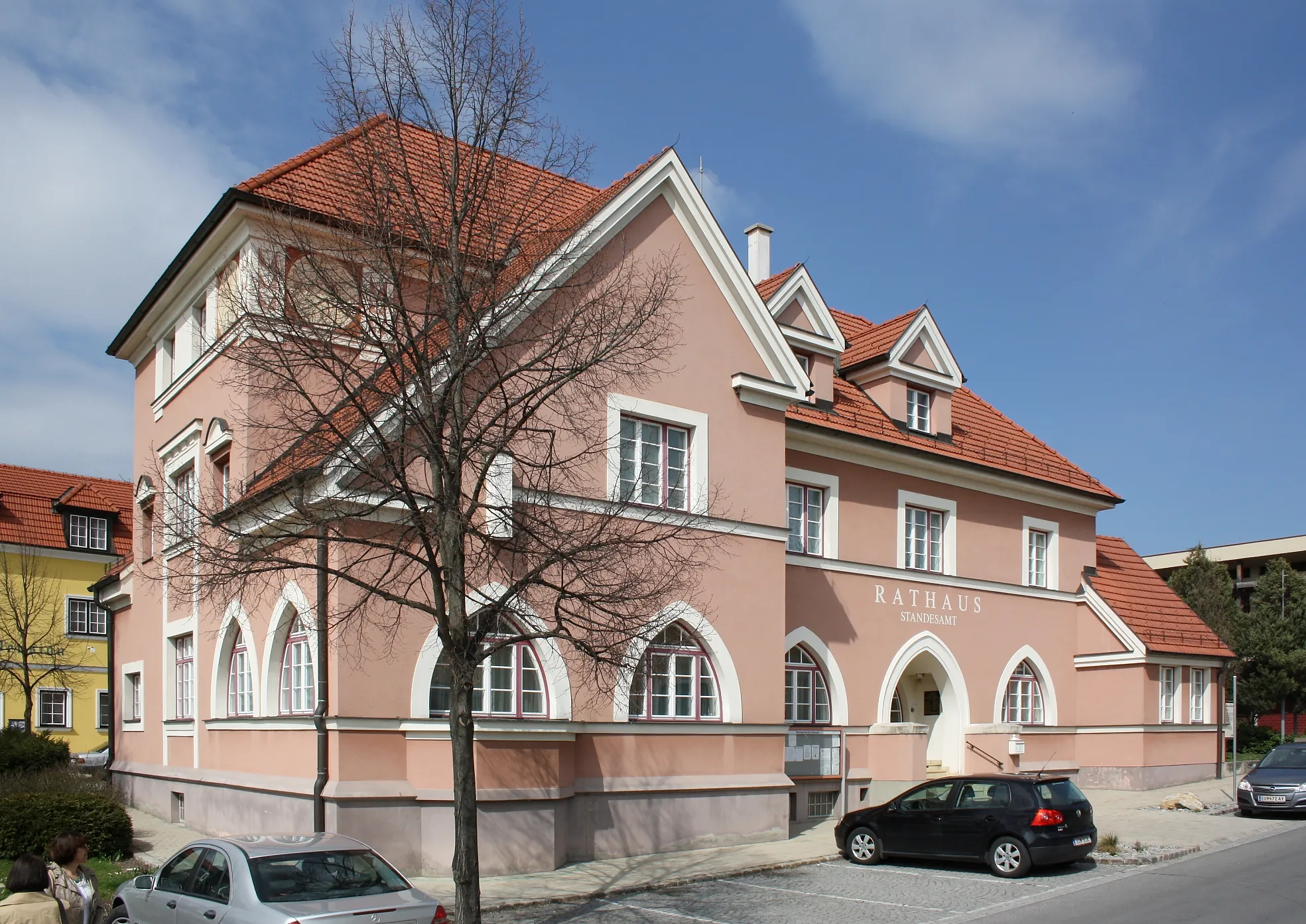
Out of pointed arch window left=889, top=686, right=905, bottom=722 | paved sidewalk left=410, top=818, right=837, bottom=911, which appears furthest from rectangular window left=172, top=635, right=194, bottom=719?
pointed arch window left=889, top=686, right=905, bottom=722

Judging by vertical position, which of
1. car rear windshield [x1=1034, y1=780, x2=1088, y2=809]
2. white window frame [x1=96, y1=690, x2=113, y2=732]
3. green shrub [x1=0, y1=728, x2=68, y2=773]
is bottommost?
white window frame [x1=96, y1=690, x2=113, y2=732]

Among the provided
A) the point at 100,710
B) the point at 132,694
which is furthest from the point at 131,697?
the point at 100,710

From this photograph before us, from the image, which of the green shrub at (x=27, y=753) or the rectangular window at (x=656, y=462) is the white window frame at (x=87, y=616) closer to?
the green shrub at (x=27, y=753)

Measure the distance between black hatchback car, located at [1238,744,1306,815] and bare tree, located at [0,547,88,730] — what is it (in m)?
31.3

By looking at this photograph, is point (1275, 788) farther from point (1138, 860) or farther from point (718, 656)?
point (718, 656)

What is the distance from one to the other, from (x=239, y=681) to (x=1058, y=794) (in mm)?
12281

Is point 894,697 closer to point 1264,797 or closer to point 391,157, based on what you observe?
point 1264,797

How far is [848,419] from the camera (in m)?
23.4

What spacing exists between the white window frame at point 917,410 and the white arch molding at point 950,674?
14.5 feet

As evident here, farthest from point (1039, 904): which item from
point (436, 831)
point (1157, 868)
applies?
point (436, 831)

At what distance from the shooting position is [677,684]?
18.4 meters

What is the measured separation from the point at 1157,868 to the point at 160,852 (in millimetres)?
14066

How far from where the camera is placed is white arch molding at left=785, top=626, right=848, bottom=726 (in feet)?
72.4

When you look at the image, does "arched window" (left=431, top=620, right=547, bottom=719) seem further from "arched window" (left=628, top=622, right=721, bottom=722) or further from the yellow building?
the yellow building
